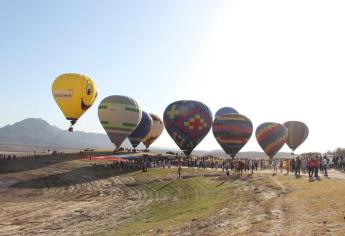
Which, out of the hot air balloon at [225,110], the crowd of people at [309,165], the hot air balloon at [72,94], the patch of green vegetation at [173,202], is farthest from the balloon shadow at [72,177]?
the hot air balloon at [225,110]

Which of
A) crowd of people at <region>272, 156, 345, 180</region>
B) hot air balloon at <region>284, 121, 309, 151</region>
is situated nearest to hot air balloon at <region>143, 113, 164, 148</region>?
hot air balloon at <region>284, 121, 309, 151</region>

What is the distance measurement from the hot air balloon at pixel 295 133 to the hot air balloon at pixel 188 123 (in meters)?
27.8

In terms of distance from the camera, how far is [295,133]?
3364 inches

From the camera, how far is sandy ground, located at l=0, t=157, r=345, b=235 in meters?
17.7

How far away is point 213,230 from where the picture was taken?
1728cm

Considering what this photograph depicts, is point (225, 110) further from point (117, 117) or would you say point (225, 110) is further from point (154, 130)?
point (117, 117)

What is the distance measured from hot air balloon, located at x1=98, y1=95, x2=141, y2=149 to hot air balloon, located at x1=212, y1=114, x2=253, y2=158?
43.7 ft

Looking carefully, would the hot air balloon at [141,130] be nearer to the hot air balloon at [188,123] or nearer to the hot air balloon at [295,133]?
the hot air balloon at [188,123]

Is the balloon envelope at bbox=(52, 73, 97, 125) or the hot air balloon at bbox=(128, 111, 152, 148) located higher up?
the balloon envelope at bbox=(52, 73, 97, 125)

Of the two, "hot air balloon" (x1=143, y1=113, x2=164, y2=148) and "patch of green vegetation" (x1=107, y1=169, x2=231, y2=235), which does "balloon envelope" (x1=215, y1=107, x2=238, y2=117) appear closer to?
"hot air balloon" (x1=143, y1=113, x2=164, y2=148)

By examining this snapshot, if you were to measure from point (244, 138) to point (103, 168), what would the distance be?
23.7 meters

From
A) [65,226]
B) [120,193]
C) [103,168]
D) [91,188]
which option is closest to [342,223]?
[65,226]

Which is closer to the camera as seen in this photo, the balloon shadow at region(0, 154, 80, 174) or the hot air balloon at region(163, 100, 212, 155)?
the balloon shadow at region(0, 154, 80, 174)

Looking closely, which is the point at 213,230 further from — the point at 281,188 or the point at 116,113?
the point at 116,113
